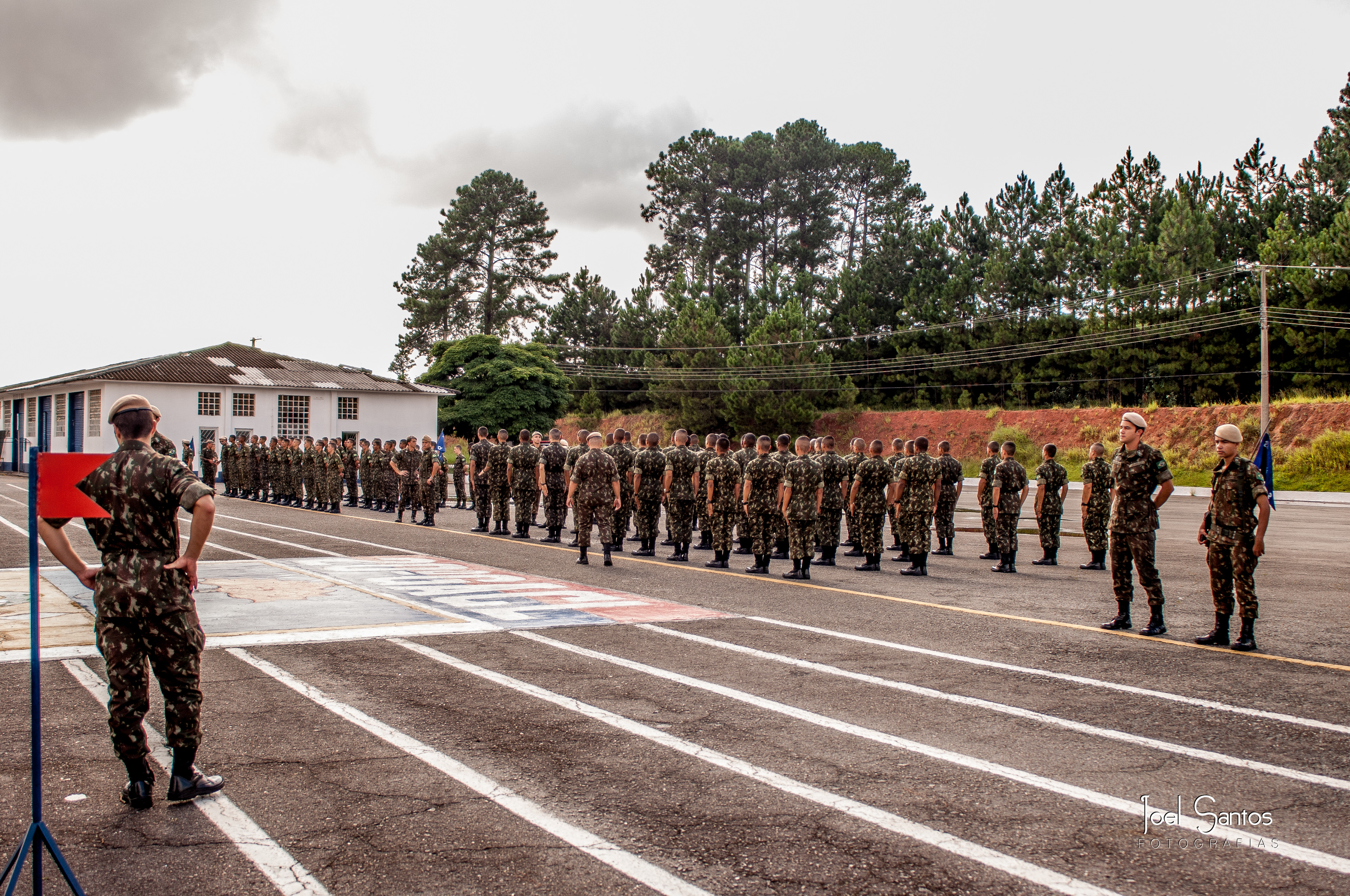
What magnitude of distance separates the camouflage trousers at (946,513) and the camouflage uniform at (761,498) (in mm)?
3811

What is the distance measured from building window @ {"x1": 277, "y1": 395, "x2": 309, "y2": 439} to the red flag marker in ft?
166

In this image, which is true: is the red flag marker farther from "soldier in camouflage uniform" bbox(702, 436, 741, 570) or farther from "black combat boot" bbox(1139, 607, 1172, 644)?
"soldier in camouflage uniform" bbox(702, 436, 741, 570)

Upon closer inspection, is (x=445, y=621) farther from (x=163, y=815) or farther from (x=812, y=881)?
(x=812, y=881)

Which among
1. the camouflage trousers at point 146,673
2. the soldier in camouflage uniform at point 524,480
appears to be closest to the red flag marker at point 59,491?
the camouflage trousers at point 146,673

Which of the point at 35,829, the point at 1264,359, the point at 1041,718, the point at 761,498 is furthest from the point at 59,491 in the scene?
the point at 1264,359

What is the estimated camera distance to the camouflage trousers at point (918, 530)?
44.9ft

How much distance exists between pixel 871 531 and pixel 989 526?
2.63 metres

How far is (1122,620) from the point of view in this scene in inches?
363

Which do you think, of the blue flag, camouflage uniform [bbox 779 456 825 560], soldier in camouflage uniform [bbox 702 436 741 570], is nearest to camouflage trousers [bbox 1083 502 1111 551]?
camouflage uniform [bbox 779 456 825 560]

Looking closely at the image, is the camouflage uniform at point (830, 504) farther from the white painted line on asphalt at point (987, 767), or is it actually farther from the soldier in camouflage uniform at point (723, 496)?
the white painted line on asphalt at point (987, 767)

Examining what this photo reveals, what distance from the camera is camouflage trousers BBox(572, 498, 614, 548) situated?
14258 millimetres

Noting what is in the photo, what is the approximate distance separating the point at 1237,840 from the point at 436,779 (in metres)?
3.61

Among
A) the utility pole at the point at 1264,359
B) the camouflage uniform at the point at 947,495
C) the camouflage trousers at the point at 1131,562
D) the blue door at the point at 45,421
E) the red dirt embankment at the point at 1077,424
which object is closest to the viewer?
the camouflage trousers at the point at 1131,562

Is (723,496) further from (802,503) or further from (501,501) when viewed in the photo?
(501,501)
